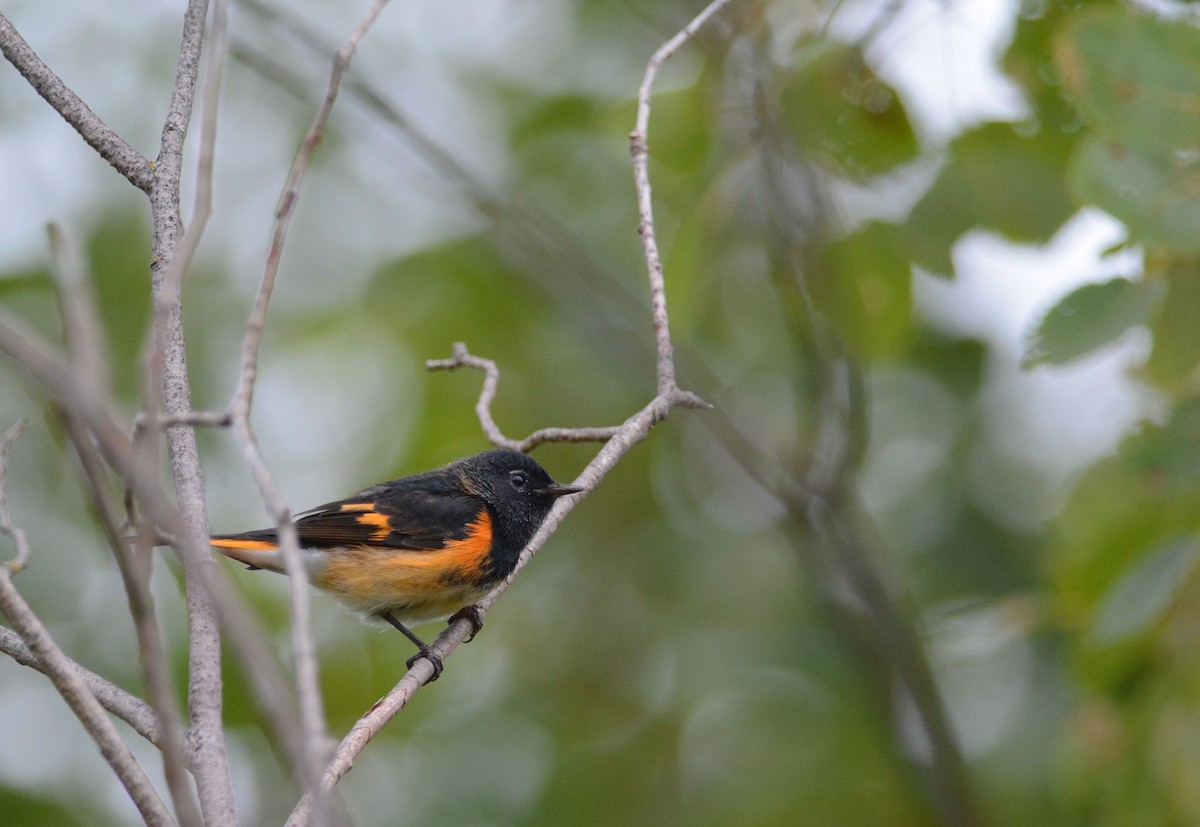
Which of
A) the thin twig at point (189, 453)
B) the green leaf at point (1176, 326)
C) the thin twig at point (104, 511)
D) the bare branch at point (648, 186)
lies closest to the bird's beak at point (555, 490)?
the bare branch at point (648, 186)

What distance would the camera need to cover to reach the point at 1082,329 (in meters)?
2.57

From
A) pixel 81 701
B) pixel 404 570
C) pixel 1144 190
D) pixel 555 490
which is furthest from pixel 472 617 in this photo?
pixel 1144 190

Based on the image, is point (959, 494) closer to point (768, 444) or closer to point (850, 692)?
point (850, 692)

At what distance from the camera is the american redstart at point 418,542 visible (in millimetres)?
3828

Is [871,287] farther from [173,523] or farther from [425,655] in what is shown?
[173,523]

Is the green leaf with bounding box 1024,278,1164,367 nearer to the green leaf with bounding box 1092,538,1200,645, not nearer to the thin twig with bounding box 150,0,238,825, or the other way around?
the green leaf with bounding box 1092,538,1200,645

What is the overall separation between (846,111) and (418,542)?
213 centimetres

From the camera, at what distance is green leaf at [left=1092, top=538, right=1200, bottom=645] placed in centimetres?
257

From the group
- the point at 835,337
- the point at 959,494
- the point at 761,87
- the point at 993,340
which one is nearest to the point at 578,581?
the point at 959,494

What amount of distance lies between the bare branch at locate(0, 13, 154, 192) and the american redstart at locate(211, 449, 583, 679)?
1526mm

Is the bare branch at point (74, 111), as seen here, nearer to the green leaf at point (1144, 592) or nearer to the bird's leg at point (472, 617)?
the bird's leg at point (472, 617)

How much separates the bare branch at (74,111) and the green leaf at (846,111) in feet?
5.86

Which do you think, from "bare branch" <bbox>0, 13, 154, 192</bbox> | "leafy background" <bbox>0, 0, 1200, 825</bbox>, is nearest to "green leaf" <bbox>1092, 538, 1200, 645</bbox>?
"leafy background" <bbox>0, 0, 1200, 825</bbox>

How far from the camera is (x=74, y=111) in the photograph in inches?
101
